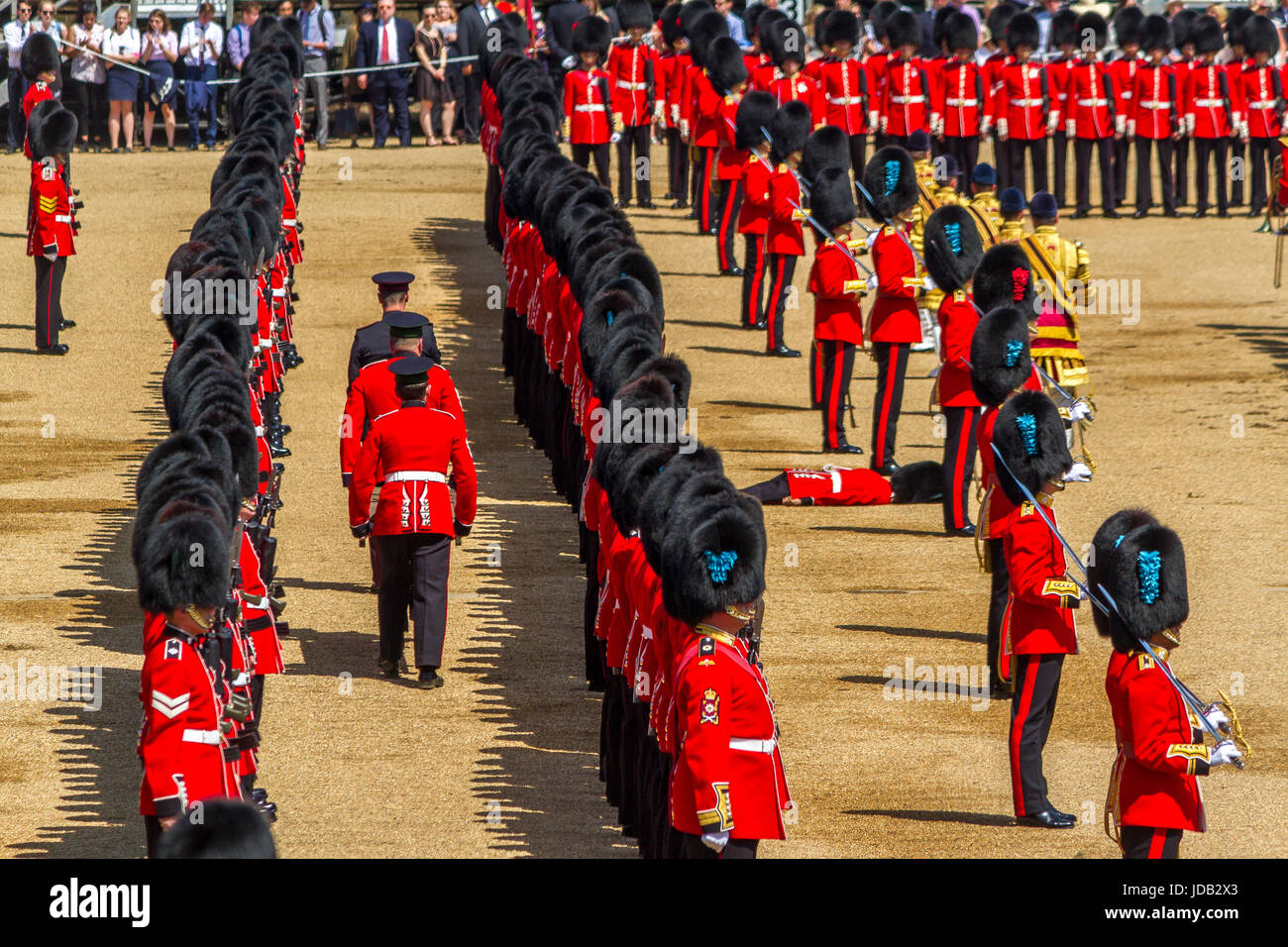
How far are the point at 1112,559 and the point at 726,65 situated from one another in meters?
10.5

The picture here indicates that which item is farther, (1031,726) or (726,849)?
(1031,726)

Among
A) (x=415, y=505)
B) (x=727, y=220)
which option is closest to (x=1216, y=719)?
(x=415, y=505)

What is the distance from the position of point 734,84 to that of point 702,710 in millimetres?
10943

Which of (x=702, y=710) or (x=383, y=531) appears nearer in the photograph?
(x=702, y=710)

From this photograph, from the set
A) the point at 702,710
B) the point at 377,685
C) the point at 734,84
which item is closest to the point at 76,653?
the point at 377,685

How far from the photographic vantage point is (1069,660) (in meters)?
8.94

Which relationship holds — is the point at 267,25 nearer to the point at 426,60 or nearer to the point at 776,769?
the point at 426,60

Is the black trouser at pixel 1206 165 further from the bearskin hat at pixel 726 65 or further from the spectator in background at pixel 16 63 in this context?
the spectator in background at pixel 16 63

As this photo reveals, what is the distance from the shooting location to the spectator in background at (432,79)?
830 inches

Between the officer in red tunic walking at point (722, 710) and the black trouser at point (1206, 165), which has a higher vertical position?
the black trouser at point (1206, 165)

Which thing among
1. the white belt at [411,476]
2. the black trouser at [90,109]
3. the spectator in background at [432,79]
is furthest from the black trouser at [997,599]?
the black trouser at [90,109]

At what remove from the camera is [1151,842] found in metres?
6.09

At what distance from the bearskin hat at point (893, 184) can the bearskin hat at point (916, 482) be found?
1306mm

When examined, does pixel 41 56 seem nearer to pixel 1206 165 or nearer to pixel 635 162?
pixel 635 162
